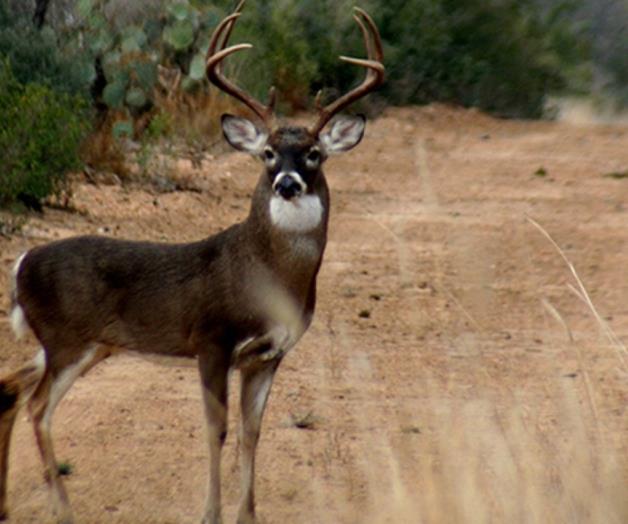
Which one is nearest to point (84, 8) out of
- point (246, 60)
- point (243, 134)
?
point (246, 60)

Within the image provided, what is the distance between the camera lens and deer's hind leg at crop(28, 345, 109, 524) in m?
6.87

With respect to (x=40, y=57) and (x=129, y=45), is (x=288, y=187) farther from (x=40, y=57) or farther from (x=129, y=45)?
(x=129, y=45)

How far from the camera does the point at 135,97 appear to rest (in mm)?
17297

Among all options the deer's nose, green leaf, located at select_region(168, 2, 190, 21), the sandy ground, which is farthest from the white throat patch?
green leaf, located at select_region(168, 2, 190, 21)

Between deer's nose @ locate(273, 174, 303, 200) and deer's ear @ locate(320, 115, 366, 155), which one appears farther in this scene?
deer's ear @ locate(320, 115, 366, 155)

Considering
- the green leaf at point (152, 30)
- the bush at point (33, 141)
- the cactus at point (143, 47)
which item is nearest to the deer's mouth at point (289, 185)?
the bush at point (33, 141)

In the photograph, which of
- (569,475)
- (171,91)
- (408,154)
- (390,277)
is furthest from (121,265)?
(408,154)

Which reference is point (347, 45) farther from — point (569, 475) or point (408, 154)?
point (569, 475)

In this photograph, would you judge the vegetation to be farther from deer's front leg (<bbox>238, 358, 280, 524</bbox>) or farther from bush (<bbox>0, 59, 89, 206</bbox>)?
deer's front leg (<bbox>238, 358, 280, 524</bbox>)

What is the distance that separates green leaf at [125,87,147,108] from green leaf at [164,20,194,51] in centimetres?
73

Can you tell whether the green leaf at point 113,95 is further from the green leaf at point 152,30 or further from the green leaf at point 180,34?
the green leaf at point 152,30

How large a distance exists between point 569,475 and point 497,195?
424 inches

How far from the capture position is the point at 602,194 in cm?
1708

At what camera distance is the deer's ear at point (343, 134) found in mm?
7500
